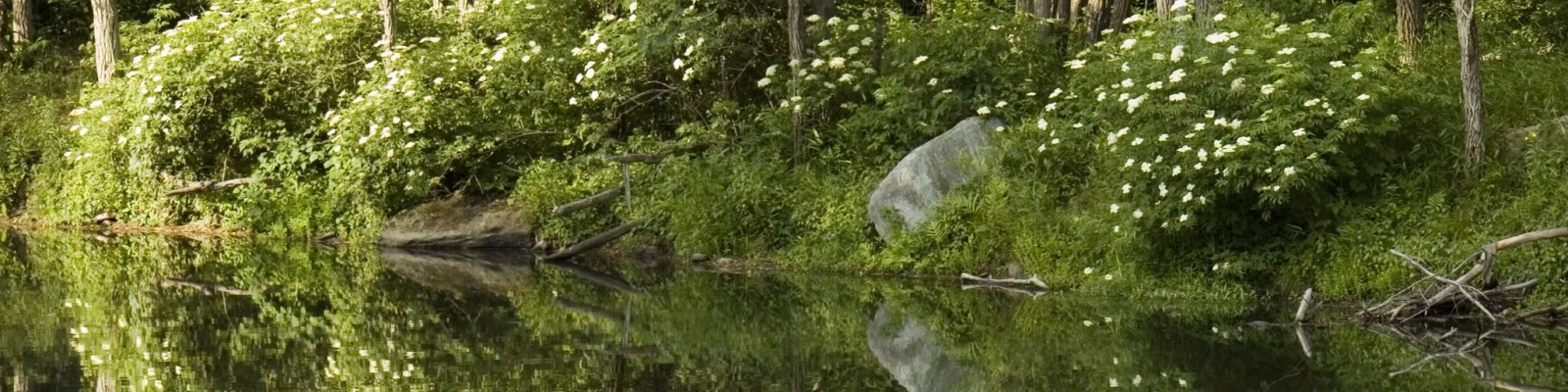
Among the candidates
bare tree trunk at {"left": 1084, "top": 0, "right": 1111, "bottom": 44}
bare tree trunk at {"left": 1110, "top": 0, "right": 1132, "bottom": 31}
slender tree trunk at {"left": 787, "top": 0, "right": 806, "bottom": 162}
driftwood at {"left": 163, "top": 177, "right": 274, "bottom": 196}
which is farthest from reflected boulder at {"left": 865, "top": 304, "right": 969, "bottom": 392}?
driftwood at {"left": 163, "top": 177, "right": 274, "bottom": 196}

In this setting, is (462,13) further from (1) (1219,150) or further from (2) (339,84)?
(1) (1219,150)

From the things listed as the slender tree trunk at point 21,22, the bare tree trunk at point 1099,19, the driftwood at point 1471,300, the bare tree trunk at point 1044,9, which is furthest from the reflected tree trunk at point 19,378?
the slender tree trunk at point 21,22

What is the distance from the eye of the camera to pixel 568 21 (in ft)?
71.9

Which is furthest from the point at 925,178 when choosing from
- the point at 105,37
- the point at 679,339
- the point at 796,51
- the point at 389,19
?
the point at 105,37

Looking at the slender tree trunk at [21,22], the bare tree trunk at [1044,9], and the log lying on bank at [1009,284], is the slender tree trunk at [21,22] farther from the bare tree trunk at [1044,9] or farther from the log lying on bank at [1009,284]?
the log lying on bank at [1009,284]

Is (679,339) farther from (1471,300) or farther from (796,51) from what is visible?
(796,51)

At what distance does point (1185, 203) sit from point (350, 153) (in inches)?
454

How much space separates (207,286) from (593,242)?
4.39m

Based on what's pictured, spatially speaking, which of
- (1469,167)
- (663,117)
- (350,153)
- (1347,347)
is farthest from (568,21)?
(1347,347)

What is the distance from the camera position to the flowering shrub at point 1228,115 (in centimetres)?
1364

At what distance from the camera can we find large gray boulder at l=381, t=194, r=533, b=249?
21.2m

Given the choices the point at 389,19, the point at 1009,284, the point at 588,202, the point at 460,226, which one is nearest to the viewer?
the point at 1009,284

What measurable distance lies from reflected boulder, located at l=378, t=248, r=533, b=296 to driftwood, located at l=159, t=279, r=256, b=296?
5.20ft

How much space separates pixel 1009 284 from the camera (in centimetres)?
1592
